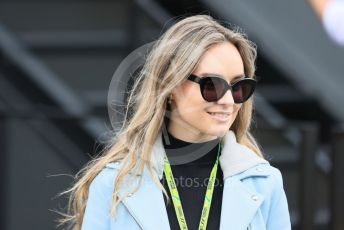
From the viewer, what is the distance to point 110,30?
790cm

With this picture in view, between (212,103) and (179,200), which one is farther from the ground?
(212,103)

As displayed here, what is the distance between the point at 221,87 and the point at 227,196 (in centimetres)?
35

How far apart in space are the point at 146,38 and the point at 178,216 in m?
4.94

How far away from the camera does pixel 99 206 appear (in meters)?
2.75

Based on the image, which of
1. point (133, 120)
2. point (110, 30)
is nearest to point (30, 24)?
point (110, 30)

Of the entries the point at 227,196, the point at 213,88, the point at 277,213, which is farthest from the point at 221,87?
the point at 277,213

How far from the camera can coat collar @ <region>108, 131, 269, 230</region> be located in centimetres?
268

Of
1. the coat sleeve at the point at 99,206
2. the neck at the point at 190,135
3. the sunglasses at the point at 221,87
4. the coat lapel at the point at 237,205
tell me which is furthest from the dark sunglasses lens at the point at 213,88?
the coat sleeve at the point at 99,206

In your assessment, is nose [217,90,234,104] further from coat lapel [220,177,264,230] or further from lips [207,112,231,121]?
coat lapel [220,177,264,230]

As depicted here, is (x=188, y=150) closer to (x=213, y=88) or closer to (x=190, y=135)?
(x=190, y=135)

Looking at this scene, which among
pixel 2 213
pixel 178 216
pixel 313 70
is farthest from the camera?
pixel 313 70

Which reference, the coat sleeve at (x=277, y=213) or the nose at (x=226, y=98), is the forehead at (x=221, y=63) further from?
the coat sleeve at (x=277, y=213)

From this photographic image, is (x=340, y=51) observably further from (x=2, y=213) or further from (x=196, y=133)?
(x=196, y=133)

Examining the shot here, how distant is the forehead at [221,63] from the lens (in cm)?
266
